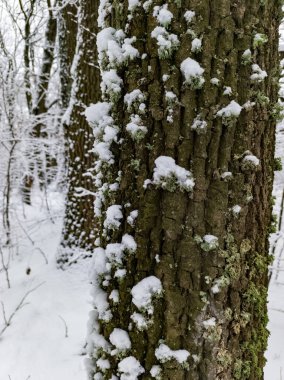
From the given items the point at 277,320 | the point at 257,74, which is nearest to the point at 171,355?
the point at 257,74

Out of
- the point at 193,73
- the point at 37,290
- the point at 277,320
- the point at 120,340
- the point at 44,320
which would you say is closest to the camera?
the point at 193,73

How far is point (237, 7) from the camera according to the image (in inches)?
44.1

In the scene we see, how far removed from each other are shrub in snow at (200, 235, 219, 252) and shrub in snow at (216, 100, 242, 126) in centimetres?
36

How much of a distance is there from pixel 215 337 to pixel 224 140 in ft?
2.07

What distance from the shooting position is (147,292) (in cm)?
117

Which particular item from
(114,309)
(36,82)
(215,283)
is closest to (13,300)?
(114,309)

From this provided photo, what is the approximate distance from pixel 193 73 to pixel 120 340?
2.95 feet

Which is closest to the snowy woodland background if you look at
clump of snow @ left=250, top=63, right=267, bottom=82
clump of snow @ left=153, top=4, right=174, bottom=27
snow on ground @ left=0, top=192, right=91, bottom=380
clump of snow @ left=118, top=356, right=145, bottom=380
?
snow on ground @ left=0, top=192, right=91, bottom=380

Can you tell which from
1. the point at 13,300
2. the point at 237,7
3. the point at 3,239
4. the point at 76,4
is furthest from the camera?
the point at 3,239

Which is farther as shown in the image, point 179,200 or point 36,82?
point 36,82

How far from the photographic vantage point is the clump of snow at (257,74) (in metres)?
1.14

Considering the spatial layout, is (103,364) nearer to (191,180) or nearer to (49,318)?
(191,180)

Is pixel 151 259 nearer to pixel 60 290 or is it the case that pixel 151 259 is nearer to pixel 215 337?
pixel 215 337

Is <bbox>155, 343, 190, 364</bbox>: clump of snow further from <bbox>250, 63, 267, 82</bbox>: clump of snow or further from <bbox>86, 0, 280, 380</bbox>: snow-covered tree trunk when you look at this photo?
<bbox>250, 63, 267, 82</bbox>: clump of snow
